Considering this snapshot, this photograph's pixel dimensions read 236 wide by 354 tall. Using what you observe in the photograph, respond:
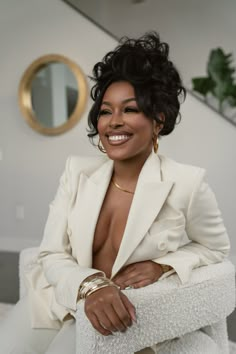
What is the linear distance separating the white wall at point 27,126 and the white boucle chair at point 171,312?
2.65 metres

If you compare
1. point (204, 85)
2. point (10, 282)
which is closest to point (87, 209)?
point (10, 282)

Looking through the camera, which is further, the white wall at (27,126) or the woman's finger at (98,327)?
the white wall at (27,126)

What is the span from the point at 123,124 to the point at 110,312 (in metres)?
0.49

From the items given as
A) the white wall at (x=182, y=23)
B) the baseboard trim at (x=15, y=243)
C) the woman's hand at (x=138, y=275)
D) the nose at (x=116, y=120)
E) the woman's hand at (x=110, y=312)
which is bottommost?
the baseboard trim at (x=15, y=243)

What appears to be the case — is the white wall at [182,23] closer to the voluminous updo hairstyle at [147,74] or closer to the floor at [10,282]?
the floor at [10,282]

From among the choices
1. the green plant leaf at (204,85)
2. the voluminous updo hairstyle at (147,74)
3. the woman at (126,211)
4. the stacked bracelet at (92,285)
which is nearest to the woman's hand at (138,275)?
the woman at (126,211)

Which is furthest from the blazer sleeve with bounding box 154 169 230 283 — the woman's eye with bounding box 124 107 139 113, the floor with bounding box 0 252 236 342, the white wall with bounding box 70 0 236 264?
the white wall with bounding box 70 0 236 264

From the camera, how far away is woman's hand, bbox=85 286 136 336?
2.54ft

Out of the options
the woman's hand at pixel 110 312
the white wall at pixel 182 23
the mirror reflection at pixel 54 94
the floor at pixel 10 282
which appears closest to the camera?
the woman's hand at pixel 110 312

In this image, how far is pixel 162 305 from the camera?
88cm

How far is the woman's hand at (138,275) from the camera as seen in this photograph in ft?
3.23

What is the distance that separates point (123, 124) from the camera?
101cm

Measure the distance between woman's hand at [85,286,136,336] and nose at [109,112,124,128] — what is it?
1.45ft

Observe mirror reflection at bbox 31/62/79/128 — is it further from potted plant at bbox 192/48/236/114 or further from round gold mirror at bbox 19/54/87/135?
potted plant at bbox 192/48/236/114
